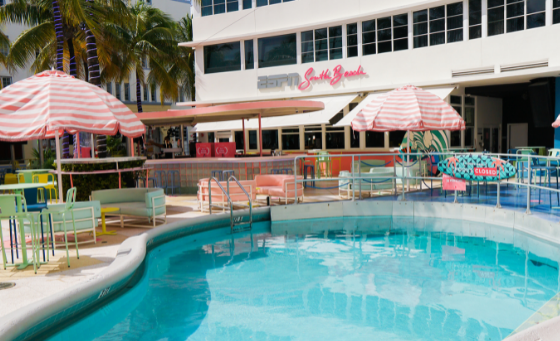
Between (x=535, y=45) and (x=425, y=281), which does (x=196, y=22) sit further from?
(x=425, y=281)

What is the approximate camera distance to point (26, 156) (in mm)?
32500

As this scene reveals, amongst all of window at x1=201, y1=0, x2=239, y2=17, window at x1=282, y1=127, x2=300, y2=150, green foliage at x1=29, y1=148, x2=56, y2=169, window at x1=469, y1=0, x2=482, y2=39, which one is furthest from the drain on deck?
window at x1=201, y1=0, x2=239, y2=17

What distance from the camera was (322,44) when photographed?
22.6m

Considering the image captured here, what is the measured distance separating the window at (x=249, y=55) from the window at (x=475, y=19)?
35.0ft

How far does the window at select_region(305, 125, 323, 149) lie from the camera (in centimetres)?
2322

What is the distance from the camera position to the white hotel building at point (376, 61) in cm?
1752

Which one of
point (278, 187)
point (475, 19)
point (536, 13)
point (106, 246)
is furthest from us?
point (475, 19)

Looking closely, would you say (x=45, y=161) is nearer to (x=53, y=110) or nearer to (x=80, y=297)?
(x=53, y=110)

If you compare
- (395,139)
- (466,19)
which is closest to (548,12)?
(466,19)

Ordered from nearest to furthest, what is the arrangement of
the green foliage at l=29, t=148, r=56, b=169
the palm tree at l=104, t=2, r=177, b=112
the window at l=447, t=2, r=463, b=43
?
the window at l=447, t=2, r=463, b=43
the green foliage at l=29, t=148, r=56, b=169
the palm tree at l=104, t=2, r=177, b=112

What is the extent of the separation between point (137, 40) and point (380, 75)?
16.9 metres

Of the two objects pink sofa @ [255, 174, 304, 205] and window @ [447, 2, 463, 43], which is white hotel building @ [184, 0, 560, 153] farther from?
pink sofa @ [255, 174, 304, 205]

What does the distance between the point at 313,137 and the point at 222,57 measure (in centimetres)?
685

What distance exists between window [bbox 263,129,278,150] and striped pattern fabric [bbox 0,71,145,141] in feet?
49.8
